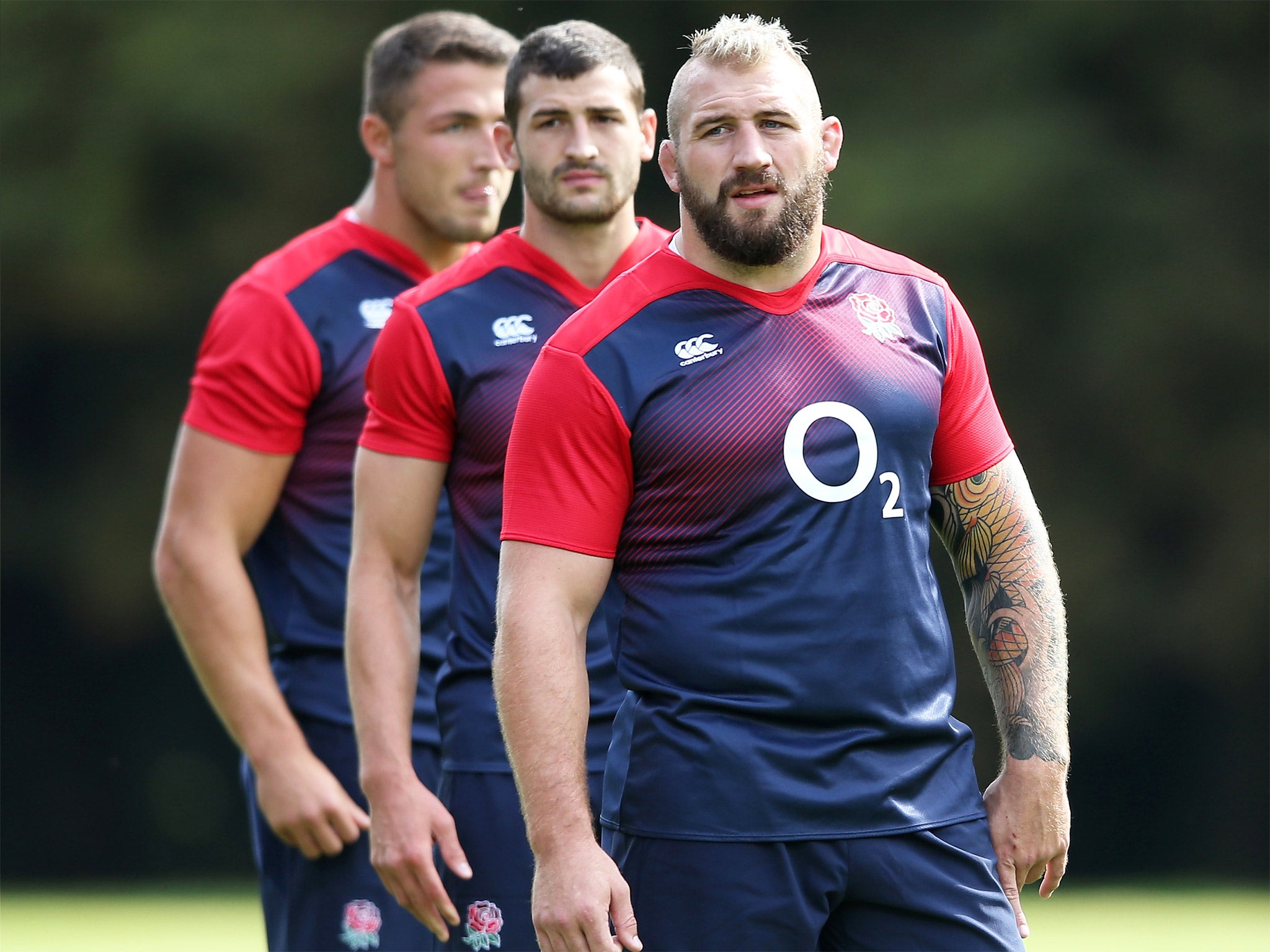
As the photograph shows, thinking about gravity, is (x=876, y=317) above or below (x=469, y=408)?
above

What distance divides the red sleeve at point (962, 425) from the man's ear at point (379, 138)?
6.22 ft

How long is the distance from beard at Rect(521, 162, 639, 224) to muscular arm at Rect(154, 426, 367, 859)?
102 cm

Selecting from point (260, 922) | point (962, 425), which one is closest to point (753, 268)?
point (962, 425)

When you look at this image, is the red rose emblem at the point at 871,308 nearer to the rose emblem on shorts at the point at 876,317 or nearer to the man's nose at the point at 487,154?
the rose emblem on shorts at the point at 876,317

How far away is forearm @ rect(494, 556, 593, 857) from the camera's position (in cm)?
282

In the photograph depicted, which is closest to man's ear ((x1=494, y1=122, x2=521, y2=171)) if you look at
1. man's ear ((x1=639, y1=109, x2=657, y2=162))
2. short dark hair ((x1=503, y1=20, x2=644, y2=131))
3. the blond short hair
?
short dark hair ((x1=503, y1=20, x2=644, y2=131))

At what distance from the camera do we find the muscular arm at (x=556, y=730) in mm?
2760

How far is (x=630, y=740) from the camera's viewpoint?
292 cm

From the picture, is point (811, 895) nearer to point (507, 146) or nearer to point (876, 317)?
point (876, 317)

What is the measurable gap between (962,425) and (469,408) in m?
1.06

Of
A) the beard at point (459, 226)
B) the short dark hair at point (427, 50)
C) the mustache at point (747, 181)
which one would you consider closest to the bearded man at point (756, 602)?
the mustache at point (747, 181)

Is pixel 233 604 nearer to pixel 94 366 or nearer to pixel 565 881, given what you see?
pixel 565 881

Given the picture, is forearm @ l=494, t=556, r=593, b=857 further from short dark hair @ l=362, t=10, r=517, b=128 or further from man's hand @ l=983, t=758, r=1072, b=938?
short dark hair @ l=362, t=10, r=517, b=128

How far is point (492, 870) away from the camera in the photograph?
360 centimetres
